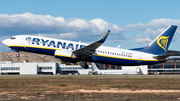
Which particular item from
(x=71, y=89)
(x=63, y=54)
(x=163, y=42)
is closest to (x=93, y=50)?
(x=63, y=54)

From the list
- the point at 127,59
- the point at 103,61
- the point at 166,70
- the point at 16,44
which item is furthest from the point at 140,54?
the point at 166,70

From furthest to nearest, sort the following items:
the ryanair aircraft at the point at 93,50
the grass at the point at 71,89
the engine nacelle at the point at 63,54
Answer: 1. the ryanair aircraft at the point at 93,50
2. the engine nacelle at the point at 63,54
3. the grass at the point at 71,89

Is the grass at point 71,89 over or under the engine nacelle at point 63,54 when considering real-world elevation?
under

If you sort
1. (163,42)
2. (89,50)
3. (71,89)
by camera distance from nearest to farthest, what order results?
(71,89), (89,50), (163,42)

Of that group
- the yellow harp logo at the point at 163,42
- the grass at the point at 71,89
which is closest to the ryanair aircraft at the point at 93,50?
the yellow harp logo at the point at 163,42

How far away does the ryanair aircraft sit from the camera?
47.7 metres

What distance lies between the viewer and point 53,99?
1991 cm

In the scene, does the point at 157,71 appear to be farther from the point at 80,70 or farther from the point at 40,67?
the point at 40,67

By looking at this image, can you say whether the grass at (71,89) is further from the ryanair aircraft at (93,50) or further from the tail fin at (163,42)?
the tail fin at (163,42)

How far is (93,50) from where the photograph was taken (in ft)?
163

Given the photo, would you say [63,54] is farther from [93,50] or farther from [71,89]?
[71,89]

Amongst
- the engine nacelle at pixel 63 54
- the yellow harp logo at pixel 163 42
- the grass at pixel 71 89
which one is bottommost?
the grass at pixel 71 89

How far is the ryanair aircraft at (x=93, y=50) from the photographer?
47719 mm

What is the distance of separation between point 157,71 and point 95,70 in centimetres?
3360
